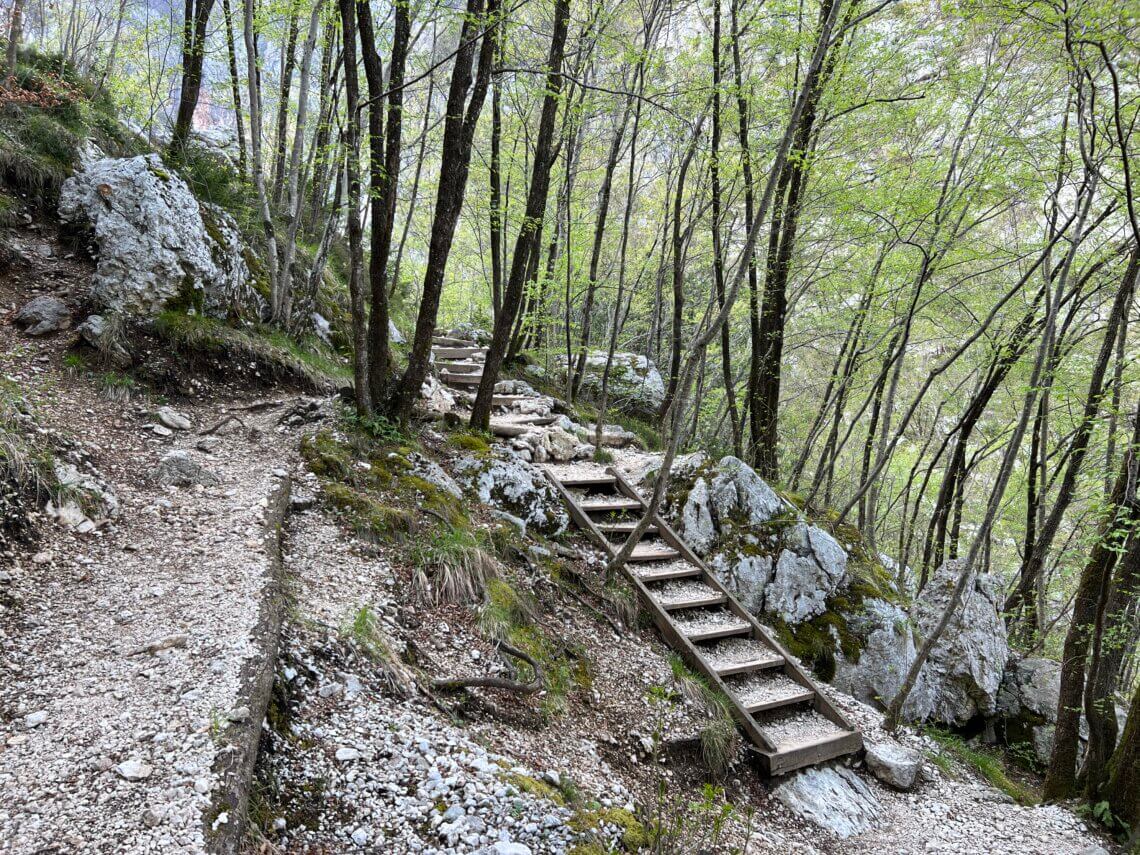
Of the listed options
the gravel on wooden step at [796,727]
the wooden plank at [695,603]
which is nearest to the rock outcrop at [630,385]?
the wooden plank at [695,603]

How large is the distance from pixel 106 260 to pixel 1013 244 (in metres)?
11.9

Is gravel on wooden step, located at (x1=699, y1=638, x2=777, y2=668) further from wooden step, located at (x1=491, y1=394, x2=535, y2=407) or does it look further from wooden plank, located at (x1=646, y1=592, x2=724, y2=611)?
wooden step, located at (x1=491, y1=394, x2=535, y2=407)

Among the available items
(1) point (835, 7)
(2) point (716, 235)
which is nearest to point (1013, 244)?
(2) point (716, 235)

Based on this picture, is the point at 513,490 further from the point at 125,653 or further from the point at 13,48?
the point at 13,48

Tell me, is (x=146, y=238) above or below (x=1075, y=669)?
above

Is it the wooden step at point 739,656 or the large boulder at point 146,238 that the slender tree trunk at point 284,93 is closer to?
the large boulder at point 146,238

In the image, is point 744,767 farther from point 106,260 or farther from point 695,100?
point 695,100

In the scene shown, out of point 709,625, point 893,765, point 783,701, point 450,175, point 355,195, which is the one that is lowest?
point 893,765

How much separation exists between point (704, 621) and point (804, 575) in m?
1.52

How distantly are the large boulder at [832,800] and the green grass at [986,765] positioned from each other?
1.35m

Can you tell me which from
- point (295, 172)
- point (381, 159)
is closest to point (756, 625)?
point (381, 159)

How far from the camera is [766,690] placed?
5234 mm

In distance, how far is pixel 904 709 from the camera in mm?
6102

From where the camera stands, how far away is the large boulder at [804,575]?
249 inches
